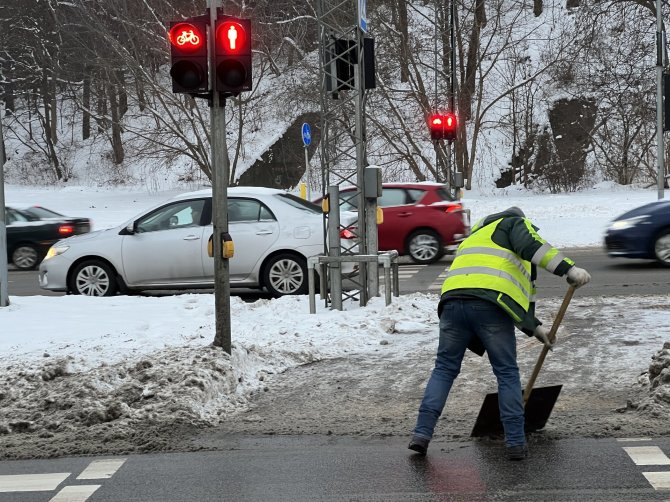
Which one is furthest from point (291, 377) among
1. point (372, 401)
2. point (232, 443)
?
point (232, 443)

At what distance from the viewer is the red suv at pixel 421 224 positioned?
794 inches

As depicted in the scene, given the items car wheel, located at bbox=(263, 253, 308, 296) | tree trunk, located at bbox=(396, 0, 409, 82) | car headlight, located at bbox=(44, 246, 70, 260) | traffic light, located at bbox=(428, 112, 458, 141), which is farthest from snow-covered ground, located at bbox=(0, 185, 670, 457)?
tree trunk, located at bbox=(396, 0, 409, 82)

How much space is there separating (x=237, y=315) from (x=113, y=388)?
4416 mm

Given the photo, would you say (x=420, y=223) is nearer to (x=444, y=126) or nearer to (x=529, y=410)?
(x=444, y=126)

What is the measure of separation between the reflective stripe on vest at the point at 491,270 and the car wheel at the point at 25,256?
59.7ft

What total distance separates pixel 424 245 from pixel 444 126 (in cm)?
877

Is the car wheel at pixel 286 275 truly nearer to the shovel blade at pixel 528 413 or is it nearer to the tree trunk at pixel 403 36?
the shovel blade at pixel 528 413

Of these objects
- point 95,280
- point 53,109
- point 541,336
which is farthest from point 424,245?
point 53,109

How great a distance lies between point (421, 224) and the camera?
66.2ft

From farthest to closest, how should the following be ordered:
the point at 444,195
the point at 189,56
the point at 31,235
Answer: the point at 31,235, the point at 444,195, the point at 189,56

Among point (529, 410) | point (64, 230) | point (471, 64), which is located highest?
point (471, 64)

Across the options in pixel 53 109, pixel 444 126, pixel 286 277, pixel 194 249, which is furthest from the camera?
pixel 53 109

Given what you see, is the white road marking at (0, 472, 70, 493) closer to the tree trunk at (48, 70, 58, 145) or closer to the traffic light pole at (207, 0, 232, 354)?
the traffic light pole at (207, 0, 232, 354)

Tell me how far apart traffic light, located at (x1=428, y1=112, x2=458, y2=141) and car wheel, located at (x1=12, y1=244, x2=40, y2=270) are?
11.2m
